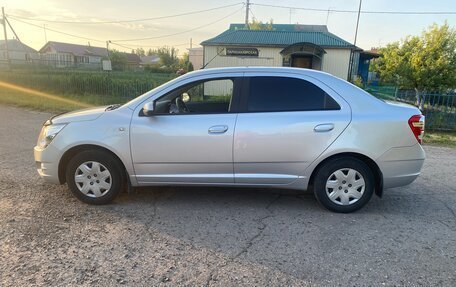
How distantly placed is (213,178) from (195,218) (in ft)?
1.70

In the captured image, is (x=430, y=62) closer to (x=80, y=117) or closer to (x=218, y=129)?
(x=218, y=129)

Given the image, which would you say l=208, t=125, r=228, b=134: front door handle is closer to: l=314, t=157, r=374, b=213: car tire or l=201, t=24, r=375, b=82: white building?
l=314, t=157, r=374, b=213: car tire

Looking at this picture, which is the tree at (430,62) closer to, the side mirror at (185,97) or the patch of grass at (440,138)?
the patch of grass at (440,138)

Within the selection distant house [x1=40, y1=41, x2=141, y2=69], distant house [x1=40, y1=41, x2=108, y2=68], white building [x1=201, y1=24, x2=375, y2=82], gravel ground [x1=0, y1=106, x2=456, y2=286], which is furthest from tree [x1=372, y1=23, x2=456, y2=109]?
distant house [x1=40, y1=41, x2=108, y2=68]

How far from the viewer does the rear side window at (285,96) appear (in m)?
3.96

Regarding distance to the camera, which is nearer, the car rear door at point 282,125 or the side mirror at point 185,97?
the car rear door at point 282,125

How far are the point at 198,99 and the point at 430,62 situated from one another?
10.9 m

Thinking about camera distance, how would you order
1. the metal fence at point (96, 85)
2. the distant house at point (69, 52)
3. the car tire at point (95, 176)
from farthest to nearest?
the distant house at point (69, 52), the metal fence at point (96, 85), the car tire at point (95, 176)

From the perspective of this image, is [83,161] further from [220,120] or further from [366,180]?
[366,180]

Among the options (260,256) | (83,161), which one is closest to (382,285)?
(260,256)

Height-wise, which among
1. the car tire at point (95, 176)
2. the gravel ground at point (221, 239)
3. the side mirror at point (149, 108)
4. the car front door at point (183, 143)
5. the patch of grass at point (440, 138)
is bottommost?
the gravel ground at point (221, 239)

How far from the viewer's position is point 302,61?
75.1ft

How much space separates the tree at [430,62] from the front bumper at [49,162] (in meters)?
12.1

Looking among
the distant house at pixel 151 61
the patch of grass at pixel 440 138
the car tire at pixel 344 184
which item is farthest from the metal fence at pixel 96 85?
the distant house at pixel 151 61
